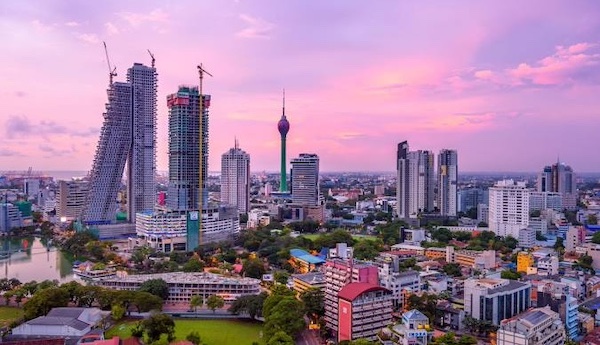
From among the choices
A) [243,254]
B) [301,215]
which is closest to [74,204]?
[301,215]

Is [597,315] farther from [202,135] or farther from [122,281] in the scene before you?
[202,135]

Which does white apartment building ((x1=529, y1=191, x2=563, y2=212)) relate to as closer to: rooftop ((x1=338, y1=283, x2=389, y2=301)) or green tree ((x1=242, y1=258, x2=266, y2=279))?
green tree ((x1=242, y1=258, x2=266, y2=279))

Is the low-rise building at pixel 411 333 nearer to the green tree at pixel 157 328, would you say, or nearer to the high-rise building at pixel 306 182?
the green tree at pixel 157 328

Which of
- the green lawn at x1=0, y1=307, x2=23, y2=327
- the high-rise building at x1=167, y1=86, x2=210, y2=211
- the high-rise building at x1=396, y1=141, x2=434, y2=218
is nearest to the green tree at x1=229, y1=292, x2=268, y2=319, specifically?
the green lawn at x1=0, y1=307, x2=23, y2=327

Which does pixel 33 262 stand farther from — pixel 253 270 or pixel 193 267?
pixel 253 270

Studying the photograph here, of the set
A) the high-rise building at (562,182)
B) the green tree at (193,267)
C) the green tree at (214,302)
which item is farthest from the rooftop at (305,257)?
the high-rise building at (562,182)

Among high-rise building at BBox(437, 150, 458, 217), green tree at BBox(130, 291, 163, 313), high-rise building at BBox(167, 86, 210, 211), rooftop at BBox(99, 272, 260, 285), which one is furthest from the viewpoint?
high-rise building at BBox(437, 150, 458, 217)
